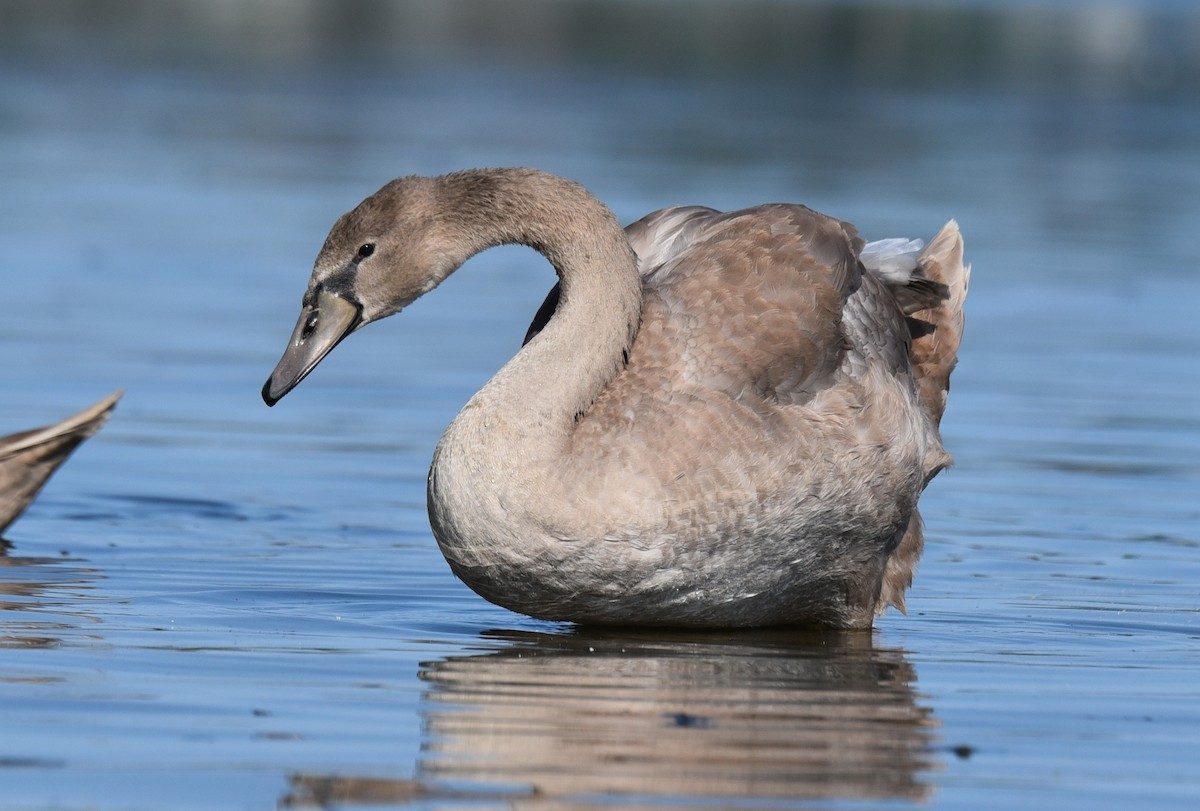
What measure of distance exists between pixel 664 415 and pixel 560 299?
0.63 metres

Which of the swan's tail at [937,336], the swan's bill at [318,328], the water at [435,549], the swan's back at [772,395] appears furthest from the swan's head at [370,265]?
the swan's tail at [937,336]

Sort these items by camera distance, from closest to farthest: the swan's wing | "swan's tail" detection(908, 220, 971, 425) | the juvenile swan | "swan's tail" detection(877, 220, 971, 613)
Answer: the juvenile swan
the swan's wing
"swan's tail" detection(877, 220, 971, 613)
"swan's tail" detection(908, 220, 971, 425)

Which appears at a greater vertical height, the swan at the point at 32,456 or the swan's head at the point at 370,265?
the swan's head at the point at 370,265

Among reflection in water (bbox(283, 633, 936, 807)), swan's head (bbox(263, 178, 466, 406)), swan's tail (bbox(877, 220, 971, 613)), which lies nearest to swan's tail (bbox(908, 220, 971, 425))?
swan's tail (bbox(877, 220, 971, 613))

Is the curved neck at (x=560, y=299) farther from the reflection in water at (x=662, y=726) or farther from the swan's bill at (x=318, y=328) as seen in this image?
the reflection in water at (x=662, y=726)

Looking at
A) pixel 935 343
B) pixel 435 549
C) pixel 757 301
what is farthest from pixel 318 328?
pixel 935 343

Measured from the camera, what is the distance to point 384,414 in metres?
11.7

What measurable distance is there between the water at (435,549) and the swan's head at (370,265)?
90 cm

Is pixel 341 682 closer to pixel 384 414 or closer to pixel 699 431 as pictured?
pixel 699 431

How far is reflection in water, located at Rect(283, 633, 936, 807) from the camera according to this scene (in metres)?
5.33

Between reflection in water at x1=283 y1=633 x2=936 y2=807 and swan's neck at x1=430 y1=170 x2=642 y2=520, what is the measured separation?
2.00 ft

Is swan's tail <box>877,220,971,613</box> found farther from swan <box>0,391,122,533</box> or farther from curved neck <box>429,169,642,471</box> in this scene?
swan <box>0,391,122,533</box>

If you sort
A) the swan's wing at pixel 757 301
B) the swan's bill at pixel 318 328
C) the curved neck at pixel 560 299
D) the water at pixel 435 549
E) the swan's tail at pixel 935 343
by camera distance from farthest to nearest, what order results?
1. the swan's tail at pixel 935 343
2. the swan's bill at pixel 318 328
3. the swan's wing at pixel 757 301
4. the curved neck at pixel 560 299
5. the water at pixel 435 549

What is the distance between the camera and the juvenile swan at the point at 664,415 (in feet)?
22.5
